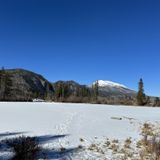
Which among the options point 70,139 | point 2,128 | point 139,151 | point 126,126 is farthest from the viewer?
point 126,126

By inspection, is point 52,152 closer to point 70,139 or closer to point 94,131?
point 70,139

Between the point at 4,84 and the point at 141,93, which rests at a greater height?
the point at 4,84

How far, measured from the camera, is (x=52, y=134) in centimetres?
1541

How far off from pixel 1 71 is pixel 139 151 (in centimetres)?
7591

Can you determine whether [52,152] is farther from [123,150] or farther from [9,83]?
[9,83]

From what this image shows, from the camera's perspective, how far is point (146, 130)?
18.0 m

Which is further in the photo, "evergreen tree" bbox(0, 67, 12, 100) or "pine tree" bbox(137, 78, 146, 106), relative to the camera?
"evergreen tree" bbox(0, 67, 12, 100)

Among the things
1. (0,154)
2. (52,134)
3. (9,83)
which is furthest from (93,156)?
(9,83)

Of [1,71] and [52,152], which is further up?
[1,71]

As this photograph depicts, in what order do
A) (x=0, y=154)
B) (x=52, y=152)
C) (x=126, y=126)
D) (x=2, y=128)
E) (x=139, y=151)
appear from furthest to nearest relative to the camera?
(x=126, y=126) < (x=2, y=128) < (x=139, y=151) < (x=52, y=152) < (x=0, y=154)

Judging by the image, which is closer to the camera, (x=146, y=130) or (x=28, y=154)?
(x=28, y=154)

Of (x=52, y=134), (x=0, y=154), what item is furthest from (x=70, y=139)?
(x=0, y=154)

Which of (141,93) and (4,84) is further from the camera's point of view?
(4,84)

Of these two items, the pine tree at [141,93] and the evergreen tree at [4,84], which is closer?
the pine tree at [141,93]
